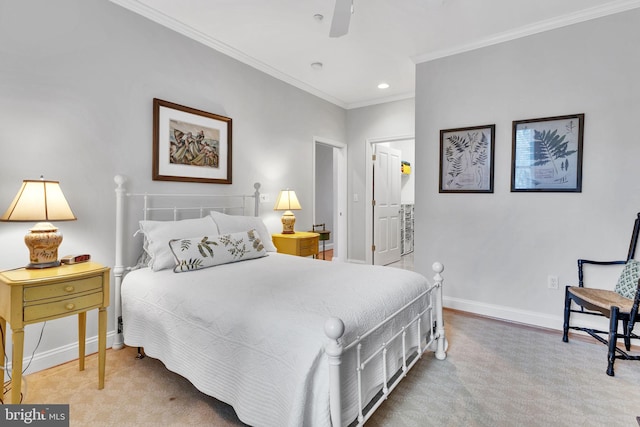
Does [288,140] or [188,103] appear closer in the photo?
[188,103]

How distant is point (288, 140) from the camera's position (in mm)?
4191

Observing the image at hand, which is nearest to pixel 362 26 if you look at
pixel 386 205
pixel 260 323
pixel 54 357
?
pixel 260 323

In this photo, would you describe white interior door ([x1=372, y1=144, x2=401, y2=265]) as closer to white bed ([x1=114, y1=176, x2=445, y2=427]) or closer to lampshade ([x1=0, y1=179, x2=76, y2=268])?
white bed ([x1=114, y1=176, x2=445, y2=427])

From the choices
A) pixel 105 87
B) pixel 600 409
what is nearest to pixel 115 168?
pixel 105 87

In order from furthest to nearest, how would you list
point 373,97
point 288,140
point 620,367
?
1. point 373,97
2. point 288,140
3. point 620,367

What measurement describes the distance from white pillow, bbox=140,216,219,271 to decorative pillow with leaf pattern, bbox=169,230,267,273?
0.07 meters

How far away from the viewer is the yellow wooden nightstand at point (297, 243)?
3.65 m

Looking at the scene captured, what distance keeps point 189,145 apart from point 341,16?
72.0 inches

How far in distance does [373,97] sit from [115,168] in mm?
3704

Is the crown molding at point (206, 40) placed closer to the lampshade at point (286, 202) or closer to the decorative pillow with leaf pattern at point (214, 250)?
the lampshade at point (286, 202)

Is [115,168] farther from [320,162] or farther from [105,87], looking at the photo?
[320,162]

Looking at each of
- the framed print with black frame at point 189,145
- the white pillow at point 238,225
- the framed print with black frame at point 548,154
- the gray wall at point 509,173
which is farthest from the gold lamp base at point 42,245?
the framed print with black frame at point 548,154

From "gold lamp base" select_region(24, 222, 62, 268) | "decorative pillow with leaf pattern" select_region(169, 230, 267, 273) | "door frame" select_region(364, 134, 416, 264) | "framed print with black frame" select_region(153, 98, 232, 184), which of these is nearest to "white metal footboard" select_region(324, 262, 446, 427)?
"decorative pillow with leaf pattern" select_region(169, 230, 267, 273)

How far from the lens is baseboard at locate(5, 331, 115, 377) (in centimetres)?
211
